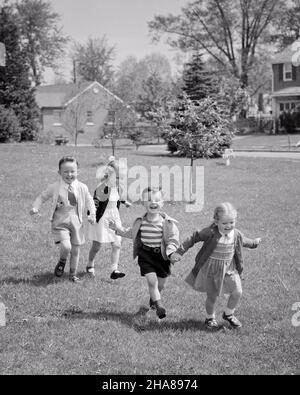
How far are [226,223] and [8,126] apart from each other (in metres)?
28.8

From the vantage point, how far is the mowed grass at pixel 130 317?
5.21 m

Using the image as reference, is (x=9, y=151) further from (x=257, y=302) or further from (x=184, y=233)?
(x=257, y=302)

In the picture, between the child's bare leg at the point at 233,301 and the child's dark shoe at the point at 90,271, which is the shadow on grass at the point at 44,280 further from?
the child's bare leg at the point at 233,301

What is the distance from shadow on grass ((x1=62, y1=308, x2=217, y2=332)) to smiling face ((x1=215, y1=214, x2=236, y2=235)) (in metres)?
1.12

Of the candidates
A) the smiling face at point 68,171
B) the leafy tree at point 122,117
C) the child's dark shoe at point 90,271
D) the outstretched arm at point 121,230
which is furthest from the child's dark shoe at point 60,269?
the leafy tree at point 122,117

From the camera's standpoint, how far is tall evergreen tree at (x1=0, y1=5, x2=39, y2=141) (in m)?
34.2

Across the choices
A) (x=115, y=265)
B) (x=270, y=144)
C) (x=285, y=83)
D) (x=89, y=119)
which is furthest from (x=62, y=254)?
(x=89, y=119)

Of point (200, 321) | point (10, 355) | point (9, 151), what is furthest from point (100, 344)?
point (9, 151)

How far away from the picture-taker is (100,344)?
5.62m

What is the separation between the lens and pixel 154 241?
21.7 feet

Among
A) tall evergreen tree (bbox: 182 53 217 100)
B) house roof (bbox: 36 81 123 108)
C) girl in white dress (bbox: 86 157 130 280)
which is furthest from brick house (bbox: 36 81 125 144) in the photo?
girl in white dress (bbox: 86 157 130 280)

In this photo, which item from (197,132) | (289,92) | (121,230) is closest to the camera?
(121,230)

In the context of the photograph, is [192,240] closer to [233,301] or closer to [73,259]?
[233,301]
